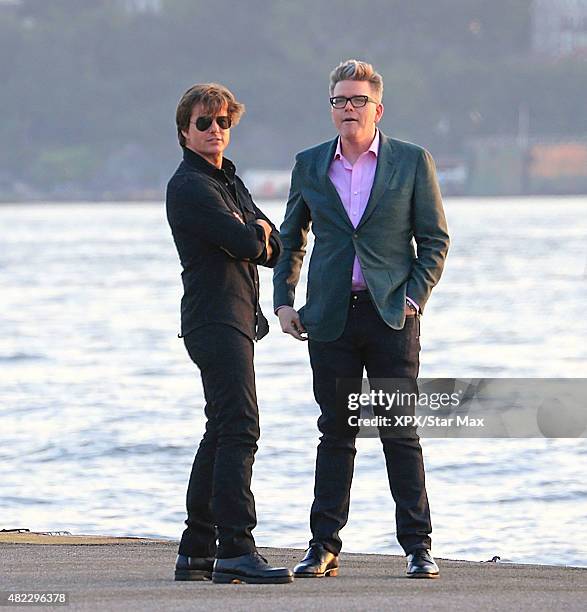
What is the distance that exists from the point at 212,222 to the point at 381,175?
612mm

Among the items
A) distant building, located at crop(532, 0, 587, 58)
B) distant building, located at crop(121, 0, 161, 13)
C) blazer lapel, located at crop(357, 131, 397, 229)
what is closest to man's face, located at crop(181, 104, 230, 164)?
blazer lapel, located at crop(357, 131, 397, 229)

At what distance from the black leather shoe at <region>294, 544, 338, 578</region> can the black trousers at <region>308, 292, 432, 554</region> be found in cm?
3

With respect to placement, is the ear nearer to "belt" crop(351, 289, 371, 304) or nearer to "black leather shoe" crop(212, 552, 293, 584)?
"belt" crop(351, 289, 371, 304)

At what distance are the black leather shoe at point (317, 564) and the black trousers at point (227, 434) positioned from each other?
0.23m

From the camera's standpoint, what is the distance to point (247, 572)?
17.8 ft

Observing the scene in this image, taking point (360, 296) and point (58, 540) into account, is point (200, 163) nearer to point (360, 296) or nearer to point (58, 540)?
point (360, 296)

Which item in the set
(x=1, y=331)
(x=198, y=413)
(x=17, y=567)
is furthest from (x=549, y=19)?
(x=17, y=567)

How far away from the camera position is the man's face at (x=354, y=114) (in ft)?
18.5

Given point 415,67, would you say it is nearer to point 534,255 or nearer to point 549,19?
point 549,19

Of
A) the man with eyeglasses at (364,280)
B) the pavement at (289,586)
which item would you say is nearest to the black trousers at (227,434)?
the pavement at (289,586)

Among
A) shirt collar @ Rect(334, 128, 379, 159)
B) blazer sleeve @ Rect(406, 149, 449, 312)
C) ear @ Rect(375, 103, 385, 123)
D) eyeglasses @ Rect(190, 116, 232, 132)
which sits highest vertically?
ear @ Rect(375, 103, 385, 123)

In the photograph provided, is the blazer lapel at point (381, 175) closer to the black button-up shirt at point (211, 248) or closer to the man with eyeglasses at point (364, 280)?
the man with eyeglasses at point (364, 280)

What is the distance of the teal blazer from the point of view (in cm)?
564

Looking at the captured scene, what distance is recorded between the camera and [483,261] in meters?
44.2
